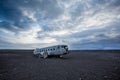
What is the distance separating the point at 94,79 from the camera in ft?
30.9

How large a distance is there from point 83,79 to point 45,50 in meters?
25.6

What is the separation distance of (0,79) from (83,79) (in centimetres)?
732

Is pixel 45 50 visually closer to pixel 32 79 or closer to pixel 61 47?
pixel 61 47

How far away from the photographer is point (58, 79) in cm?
942

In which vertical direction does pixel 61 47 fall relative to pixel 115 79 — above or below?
above

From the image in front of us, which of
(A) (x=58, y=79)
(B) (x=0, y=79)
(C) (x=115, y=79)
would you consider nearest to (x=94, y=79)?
(C) (x=115, y=79)

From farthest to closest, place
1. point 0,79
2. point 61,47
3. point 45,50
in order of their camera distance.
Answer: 1. point 45,50
2. point 61,47
3. point 0,79

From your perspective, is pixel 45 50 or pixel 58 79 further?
pixel 45 50

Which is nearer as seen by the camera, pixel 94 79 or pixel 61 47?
pixel 94 79

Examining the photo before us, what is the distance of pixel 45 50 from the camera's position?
112 ft

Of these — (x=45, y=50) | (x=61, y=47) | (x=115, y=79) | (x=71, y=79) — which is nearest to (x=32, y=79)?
(x=71, y=79)

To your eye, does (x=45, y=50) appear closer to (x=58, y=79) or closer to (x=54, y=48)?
(x=54, y=48)

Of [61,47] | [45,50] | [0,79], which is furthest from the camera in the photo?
[45,50]

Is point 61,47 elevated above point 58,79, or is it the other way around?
point 61,47
